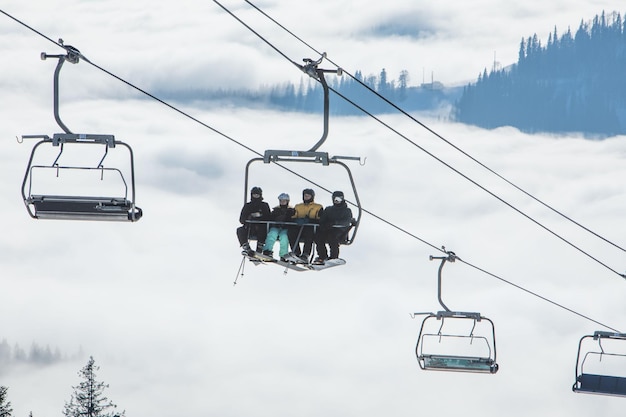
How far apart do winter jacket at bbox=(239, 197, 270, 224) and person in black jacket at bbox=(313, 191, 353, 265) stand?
1.39 metres

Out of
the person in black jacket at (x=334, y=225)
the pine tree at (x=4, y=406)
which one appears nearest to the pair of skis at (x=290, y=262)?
the person in black jacket at (x=334, y=225)

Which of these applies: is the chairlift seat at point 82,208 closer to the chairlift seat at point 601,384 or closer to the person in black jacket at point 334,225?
the person in black jacket at point 334,225

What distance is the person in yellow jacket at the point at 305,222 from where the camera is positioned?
38.0 meters

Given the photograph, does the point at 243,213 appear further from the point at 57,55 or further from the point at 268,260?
the point at 57,55

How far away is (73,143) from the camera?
31.9 m

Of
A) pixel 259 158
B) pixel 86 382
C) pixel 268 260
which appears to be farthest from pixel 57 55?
pixel 86 382

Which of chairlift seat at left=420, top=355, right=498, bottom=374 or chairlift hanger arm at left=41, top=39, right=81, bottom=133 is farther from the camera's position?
chairlift seat at left=420, top=355, right=498, bottom=374

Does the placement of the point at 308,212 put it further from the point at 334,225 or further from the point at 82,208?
the point at 82,208

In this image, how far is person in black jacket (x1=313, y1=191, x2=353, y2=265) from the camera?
3781 cm

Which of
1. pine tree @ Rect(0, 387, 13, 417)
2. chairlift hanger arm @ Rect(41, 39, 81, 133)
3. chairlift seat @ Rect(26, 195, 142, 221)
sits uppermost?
chairlift hanger arm @ Rect(41, 39, 81, 133)

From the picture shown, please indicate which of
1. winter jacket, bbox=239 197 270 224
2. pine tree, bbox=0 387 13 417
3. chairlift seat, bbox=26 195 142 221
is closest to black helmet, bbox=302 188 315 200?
winter jacket, bbox=239 197 270 224

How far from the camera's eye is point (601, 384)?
135 ft

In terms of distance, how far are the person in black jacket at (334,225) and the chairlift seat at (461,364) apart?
3.75m

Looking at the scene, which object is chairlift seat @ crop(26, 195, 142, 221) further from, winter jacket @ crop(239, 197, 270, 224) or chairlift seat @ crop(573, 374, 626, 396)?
chairlift seat @ crop(573, 374, 626, 396)
